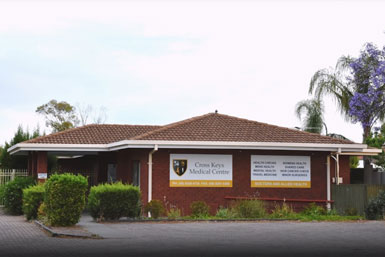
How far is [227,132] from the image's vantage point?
81.4ft

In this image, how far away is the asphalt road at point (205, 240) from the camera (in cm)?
1251

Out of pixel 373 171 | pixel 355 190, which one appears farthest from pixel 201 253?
pixel 373 171

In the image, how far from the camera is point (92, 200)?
20016 millimetres

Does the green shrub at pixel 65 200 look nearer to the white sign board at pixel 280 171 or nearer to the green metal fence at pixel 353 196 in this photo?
the white sign board at pixel 280 171

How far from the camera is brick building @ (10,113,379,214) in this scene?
75.6 ft

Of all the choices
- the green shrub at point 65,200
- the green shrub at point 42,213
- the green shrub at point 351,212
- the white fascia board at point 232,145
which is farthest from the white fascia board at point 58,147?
the green shrub at point 351,212

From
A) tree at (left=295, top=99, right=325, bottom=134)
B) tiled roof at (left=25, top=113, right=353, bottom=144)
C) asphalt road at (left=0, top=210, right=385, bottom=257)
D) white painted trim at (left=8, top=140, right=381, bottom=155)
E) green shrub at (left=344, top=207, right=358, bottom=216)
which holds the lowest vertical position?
asphalt road at (left=0, top=210, right=385, bottom=257)

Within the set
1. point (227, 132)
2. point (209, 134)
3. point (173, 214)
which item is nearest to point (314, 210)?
point (227, 132)

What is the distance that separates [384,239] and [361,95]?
2208 centimetres

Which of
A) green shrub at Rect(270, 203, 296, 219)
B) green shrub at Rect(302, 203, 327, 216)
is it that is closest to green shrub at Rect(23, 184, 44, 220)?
green shrub at Rect(270, 203, 296, 219)

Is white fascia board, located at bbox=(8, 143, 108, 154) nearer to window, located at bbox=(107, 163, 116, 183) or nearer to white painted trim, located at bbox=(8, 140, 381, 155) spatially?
white painted trim, located at bbox=(8, 140, 381, 155)

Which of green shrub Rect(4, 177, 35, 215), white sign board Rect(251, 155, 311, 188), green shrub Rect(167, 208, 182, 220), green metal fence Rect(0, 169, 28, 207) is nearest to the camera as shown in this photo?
green shrub Rect(167, 208, 182, 220)

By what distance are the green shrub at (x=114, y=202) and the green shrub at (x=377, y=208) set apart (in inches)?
335

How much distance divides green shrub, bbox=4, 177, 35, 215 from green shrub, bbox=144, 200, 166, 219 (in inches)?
274
